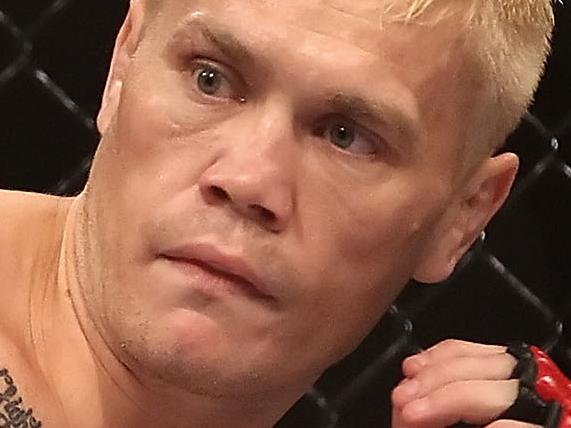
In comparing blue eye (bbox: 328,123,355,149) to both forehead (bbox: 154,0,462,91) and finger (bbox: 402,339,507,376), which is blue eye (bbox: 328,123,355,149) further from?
finger (bbox: 402,339,507,376)

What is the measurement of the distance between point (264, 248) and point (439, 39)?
192 millimetres

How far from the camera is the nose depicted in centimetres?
81

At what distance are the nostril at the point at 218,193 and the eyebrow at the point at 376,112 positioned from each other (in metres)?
0.10

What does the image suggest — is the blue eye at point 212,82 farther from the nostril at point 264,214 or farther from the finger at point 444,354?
the finger at point 444,354

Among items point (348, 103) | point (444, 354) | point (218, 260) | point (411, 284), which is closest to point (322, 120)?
point (348, 103)

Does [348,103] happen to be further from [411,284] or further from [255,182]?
[411,284]

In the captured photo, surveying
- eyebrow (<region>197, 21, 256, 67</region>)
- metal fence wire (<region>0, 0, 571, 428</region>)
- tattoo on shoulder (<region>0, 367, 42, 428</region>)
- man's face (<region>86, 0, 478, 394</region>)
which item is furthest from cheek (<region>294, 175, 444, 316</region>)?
metal fence wire (<region>0, 0, 571, 428</region>)

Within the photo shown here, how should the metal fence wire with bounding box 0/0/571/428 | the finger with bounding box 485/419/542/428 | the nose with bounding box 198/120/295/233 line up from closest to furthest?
the nose with bounding box 198/120/295/233
the finger with bounding box 485/419/542/428
the metal fence wire with bounding box 0/0/571/428

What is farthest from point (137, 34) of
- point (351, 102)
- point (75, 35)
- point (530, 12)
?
point (75, 35)

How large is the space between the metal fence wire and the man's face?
0.68m

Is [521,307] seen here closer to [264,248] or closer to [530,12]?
[530,12]

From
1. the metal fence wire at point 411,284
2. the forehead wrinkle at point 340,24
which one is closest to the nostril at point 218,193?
the forehead wrinkle at point 340,24

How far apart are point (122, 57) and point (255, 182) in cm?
21

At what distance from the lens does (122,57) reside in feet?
3.17
